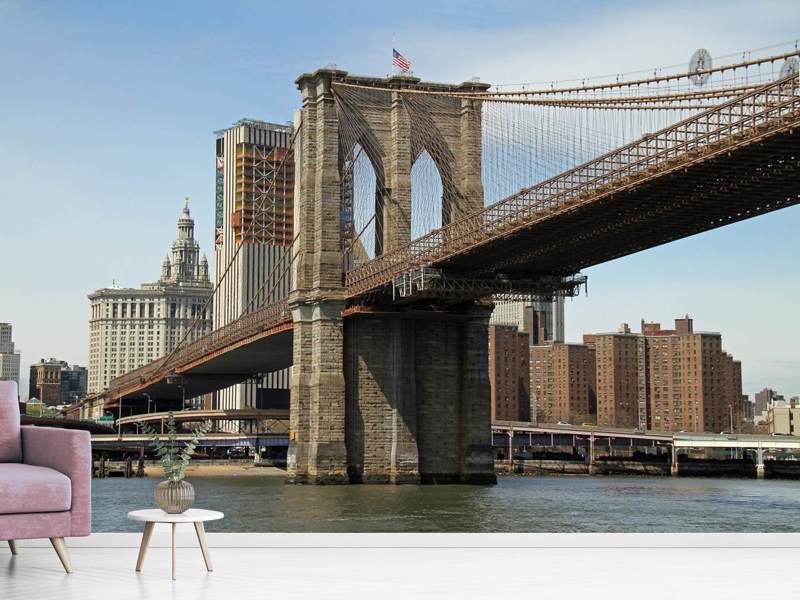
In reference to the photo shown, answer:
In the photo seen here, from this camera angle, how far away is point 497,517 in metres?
37.2

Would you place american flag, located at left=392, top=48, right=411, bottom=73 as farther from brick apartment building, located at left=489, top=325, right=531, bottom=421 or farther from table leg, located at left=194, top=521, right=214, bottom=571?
brick apartment building, located at left=489, top=325, right=531, bottom=421

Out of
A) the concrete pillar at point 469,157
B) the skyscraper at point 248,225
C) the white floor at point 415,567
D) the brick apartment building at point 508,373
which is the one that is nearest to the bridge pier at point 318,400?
the concrete pillar at point 469,157

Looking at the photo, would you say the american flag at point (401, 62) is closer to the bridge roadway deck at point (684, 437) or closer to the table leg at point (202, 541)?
the table leg at point (202, 541)

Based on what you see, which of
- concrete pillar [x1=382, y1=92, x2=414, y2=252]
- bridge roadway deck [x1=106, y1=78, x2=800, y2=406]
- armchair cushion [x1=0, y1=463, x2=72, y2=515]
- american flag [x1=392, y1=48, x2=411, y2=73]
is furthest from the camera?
american flag [x1=392, y1=48, x2=411, y2=73]

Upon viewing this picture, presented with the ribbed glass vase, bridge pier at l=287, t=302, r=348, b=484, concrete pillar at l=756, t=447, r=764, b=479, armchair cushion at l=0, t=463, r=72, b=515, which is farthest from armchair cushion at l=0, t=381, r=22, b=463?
concrete pillar at l=756, t=447, r=764, b=479

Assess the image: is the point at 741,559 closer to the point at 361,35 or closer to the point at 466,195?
the point at 361,35

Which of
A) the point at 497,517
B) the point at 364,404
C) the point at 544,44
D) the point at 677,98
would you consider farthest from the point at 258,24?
the point at 364,404

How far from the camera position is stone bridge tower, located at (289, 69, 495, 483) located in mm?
54312

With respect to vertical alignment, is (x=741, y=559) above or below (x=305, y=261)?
below

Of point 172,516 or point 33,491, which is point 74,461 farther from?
point 172,516

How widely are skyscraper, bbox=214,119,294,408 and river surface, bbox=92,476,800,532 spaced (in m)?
105

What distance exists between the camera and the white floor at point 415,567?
999cm

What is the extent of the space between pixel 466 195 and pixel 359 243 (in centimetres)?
853

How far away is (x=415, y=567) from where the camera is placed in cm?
1144
